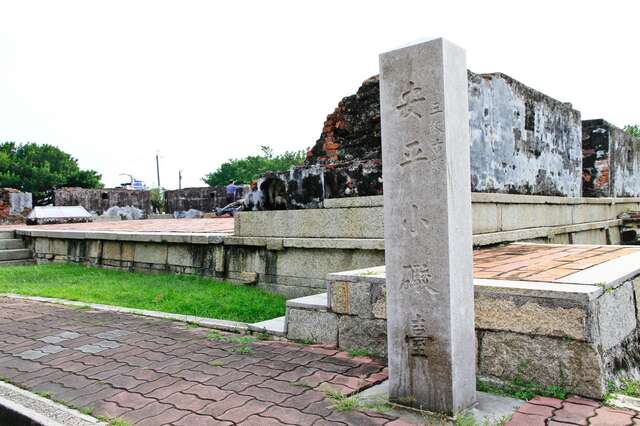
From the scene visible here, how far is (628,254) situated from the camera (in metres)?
4.56

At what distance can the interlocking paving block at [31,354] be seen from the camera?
13.5 ft

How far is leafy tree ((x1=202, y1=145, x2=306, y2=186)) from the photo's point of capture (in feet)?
156

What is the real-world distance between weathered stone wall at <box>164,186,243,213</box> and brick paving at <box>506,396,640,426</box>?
18.1 m

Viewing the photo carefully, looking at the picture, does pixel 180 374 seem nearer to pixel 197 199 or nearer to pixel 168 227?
pixel 168 227

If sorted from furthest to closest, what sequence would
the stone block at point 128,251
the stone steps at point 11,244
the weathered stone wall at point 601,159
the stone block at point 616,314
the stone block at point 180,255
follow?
the stone steps at point 11,244
the weathered stone wall at point 601,159
the stone block at point 128,251
the stone block at point 180,255
the stone block at point 616,314

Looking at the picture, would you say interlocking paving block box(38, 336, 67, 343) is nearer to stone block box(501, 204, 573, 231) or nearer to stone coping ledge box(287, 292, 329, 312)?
stone coping ledge box(287, 292, 329, 312)

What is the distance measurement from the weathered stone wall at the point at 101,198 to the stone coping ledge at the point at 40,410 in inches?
679

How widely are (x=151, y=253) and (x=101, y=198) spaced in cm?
1281

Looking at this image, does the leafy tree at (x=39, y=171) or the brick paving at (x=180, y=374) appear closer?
the brick paving at (x=180, y=374)

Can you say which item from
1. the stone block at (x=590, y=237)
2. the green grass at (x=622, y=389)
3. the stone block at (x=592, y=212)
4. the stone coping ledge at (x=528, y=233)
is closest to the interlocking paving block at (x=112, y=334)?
the stone coping ledge at (x=528, y=233)

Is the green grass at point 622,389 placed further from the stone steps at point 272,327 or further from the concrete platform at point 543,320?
the stone steps at point 272,327

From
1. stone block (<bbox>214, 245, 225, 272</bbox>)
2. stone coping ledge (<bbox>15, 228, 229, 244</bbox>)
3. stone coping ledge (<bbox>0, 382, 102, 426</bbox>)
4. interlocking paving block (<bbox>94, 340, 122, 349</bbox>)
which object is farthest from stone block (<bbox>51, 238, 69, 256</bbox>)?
stone coping ledge (<bbox>0, 382, 102, 426</bbox>)

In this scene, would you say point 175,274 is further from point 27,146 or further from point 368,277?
point 27,146

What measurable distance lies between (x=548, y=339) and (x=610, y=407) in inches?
17.4
